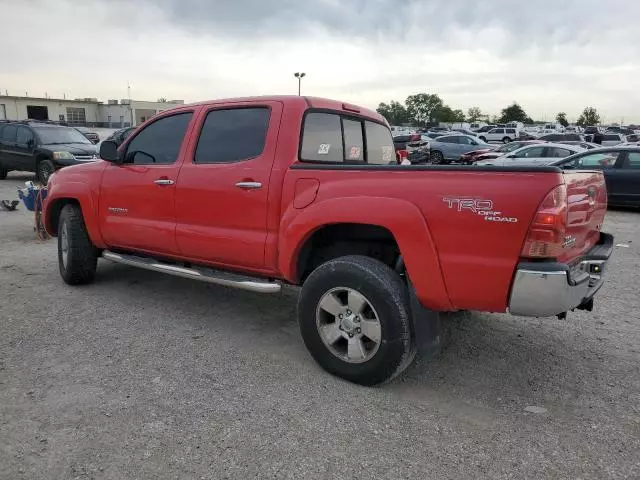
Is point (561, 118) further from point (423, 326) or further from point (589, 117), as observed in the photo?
point (423, 326)

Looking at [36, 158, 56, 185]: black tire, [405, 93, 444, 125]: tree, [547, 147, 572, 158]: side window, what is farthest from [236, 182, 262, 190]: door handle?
[405, 93, 444, 125]: tree

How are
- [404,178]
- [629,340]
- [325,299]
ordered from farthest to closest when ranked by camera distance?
[629,340] < [325,299] < [404,178]

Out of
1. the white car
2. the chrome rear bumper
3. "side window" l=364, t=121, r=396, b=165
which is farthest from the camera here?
the white car

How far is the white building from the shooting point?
58.8 m

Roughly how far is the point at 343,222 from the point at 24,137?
14424mm

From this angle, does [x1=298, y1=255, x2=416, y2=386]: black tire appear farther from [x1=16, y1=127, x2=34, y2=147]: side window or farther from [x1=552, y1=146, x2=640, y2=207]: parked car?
[x1=16, y1=127, x2=34, y2=147]: side window

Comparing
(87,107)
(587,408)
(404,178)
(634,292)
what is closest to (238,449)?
(404,178)

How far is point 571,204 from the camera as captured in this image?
2803 millimetres

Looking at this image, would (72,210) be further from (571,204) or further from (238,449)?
(571,204)

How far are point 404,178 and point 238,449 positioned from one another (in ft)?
5.69

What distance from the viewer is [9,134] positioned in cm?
1516

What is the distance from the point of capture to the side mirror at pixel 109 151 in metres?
4.74

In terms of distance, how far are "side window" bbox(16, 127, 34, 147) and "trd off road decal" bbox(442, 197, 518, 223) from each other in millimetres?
14553

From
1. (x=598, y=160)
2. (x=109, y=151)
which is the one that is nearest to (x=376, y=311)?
(x=109, y=151)
